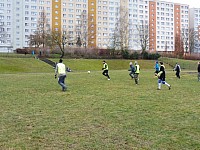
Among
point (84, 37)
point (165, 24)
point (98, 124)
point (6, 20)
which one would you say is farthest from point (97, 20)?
point (98, 124)

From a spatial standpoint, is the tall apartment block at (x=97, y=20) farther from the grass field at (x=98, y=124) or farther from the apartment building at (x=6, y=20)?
the grass field at (x=98, y=124)

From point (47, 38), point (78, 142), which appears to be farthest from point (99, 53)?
point (78, 142)

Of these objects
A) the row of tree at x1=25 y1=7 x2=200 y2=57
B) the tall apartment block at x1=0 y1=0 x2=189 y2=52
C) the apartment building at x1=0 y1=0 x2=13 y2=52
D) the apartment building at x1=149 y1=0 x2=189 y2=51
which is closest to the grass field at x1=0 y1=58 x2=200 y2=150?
the row of tree at x1=25 y1=7 x2=200 y2=57

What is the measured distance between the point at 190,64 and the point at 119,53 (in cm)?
1716

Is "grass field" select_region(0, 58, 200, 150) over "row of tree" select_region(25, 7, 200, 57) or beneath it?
beneath

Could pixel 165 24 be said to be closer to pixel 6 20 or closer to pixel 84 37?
pixel 84 37

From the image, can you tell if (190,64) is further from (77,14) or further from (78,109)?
(78,109)

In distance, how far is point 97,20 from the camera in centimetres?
9856

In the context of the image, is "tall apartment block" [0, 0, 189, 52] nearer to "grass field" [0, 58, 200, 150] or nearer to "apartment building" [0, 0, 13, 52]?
"apartment building" [0, 0, 13, 52]

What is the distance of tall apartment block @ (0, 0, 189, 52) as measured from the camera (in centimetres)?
8869

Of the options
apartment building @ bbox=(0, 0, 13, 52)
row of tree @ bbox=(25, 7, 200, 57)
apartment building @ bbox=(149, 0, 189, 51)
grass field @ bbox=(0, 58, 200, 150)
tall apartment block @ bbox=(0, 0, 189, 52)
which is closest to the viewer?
grass field @ bbox=(0, 58, 200, 150)

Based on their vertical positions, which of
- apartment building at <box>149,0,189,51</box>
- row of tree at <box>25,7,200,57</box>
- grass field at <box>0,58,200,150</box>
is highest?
apartment building at <box>149,0,189,51</box>

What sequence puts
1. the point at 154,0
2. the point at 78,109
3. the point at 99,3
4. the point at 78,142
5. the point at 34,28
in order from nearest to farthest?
1. the point at 78,142
2. the point at 78,109
3. the point at 34,28
4. the point at 99,3
5. the point at 154,0

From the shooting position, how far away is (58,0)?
306ft
